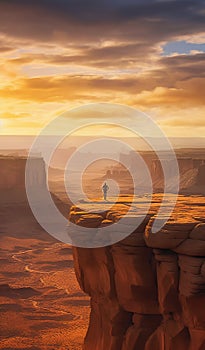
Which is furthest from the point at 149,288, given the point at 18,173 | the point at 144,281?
the point at 18,173

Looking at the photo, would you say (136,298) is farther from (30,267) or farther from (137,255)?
(30,267)

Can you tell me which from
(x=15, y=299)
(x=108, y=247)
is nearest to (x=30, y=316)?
(x=15, y=299)

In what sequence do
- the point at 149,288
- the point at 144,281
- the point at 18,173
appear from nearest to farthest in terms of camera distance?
1. the point at 144,281
2. the point at 149,288
3. the point at 18,173

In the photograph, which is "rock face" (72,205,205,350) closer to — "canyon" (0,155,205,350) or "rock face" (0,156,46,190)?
"canyon" (0,155,205,350)

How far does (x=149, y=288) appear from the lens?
17.4 metres

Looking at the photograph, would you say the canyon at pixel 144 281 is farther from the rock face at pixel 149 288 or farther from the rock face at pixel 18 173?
the rock face at pixel 18 173

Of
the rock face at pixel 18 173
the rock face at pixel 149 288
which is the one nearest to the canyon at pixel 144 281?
the rock face at pixel 149 288

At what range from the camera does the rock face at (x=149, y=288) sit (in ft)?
51.4

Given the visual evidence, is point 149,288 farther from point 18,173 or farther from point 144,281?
point 18,173

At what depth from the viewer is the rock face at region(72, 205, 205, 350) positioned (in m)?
15.7

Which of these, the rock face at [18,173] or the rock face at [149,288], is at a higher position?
the rock face at [18,173]

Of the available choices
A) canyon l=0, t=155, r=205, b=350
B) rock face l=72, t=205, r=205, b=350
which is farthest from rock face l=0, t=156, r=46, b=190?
rock face l=72, t=205, r=205, b=350

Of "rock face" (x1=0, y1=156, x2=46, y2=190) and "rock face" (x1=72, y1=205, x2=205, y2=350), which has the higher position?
"rock face" (x1=0, y1=156, x2=46, y2=190)

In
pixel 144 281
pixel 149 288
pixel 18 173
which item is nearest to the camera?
pixel 144 281
